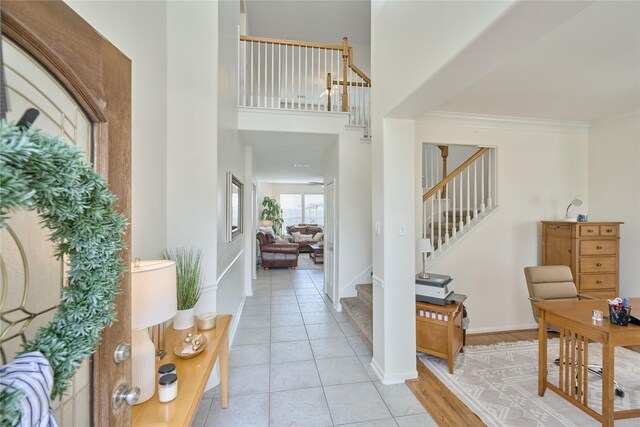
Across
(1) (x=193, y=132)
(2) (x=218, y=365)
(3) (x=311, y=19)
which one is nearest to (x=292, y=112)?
(1) (x=193, y=132)

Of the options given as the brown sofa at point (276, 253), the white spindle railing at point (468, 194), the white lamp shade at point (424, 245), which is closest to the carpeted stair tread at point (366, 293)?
the white spindle railing at point (468, 194)

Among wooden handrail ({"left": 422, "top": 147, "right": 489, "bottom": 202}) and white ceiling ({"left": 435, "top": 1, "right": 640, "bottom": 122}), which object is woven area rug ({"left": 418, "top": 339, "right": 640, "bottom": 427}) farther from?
white ceiling ({"left": 435, "top": 1, "right": 640, "bottom": 122})

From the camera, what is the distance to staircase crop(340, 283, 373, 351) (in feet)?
9.98

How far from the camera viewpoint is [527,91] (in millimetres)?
2781

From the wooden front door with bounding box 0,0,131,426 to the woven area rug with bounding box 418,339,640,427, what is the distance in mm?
2366

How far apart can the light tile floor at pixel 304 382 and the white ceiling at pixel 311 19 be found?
212 inches

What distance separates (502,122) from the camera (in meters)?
3.53

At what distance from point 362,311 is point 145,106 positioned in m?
3.10

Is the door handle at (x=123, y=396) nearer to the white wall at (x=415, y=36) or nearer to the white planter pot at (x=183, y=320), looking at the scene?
the white planter pot at (x=183, y=320)

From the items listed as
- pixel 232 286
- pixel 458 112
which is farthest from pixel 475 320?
pixel 232 286

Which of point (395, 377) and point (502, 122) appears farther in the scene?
point (502, 122)

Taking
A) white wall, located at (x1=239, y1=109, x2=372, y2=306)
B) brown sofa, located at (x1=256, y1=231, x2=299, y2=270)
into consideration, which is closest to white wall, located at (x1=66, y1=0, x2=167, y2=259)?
white wall, located at (x1=239, y1=109, x2=372, y2=306)

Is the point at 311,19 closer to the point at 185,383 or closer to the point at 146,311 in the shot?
the point at 146,311

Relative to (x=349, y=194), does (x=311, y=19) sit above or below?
above
